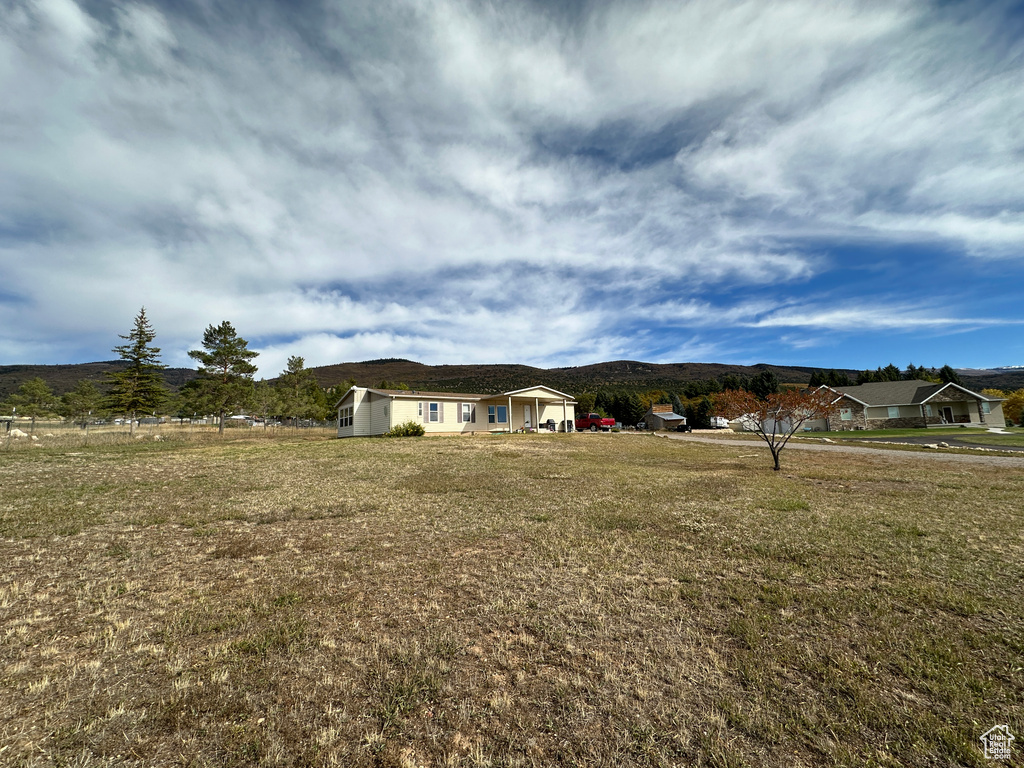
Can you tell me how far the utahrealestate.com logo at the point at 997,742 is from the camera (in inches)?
91.4

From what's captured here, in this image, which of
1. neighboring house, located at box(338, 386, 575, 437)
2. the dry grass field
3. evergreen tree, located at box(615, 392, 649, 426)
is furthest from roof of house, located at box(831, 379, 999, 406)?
the dry grass field

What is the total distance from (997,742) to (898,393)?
55.2m

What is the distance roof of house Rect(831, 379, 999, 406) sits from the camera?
40.1m

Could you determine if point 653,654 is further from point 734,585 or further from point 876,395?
point 876,395

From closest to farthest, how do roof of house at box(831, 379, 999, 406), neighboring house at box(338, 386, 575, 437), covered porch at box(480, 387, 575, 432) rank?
neighboring house at box(338, 386, 575, 437) < covered porch at box(480, 387, 575, 432) < roof of house at box(831, 379, 999, 406)

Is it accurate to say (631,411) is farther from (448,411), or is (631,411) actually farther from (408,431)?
(408,431)

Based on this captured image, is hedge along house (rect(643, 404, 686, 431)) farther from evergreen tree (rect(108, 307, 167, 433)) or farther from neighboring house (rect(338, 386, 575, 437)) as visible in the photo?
evergreen tree (rect(108, 307, 167, 433))

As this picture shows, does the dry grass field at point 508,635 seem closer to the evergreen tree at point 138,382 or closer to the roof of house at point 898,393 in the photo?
the evergreen tree at point 138,382

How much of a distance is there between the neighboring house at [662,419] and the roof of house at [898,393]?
863 inches

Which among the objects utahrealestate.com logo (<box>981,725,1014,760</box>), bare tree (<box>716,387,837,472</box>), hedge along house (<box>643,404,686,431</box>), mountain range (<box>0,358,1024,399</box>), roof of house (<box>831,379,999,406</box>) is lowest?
utahrealestate.com logo (<box>981,725,1014,760</box>)

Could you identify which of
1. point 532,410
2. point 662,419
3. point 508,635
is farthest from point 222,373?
point 662,419

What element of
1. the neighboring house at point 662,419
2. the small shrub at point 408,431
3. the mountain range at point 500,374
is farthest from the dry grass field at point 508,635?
the mountain range at point 500,374

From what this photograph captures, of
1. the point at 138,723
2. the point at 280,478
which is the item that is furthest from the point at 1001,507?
the point at 280,478

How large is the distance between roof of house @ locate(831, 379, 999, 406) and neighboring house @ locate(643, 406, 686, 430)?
21.9 m
